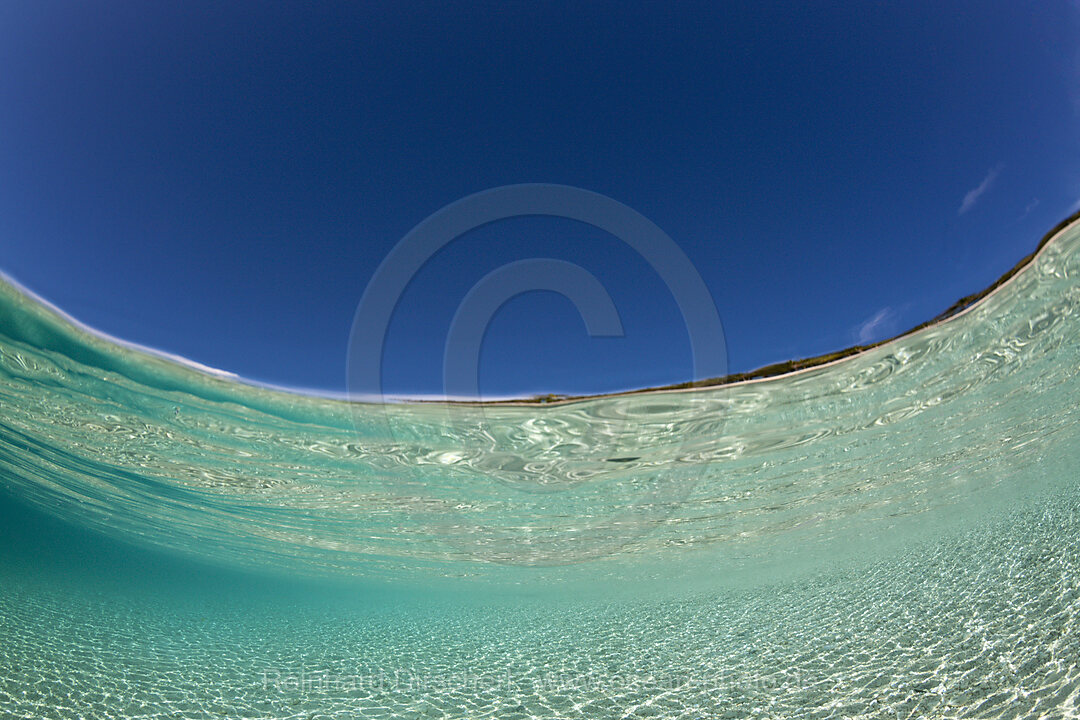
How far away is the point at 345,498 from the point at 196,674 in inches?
284

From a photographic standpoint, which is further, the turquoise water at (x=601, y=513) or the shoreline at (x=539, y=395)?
the shoreline at (x=539, y=395)

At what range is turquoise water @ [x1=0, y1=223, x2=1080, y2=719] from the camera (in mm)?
7406

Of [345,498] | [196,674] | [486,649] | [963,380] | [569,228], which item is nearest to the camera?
[569,228]

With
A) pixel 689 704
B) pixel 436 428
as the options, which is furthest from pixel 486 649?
pixel 689 704

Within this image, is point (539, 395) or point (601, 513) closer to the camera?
point (539, 395)

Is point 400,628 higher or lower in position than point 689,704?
higher

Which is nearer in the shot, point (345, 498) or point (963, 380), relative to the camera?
point (963, 380)

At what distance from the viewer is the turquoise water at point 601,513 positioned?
7.41 m

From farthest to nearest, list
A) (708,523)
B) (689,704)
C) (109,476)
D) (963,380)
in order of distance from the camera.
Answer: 1. (708,523)
2. (109,476)
3. (963,380)
4. (689,704)

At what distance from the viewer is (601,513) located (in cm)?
1766

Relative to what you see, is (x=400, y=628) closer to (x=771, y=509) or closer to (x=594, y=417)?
(x=594, y=417)

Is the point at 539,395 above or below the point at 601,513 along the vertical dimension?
below

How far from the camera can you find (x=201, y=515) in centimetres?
2150

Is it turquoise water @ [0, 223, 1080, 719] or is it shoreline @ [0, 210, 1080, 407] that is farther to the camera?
shoreline @ [0, 210, 1080, 407]
